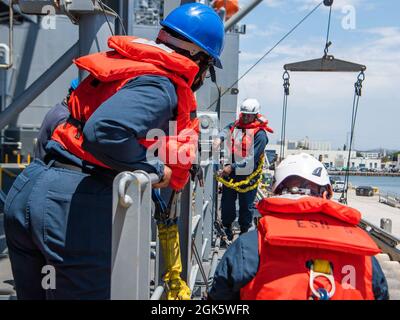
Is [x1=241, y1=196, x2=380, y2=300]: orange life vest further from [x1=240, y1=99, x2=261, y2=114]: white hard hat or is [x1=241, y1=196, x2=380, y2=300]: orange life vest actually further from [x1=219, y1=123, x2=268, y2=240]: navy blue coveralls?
[x1=240, y1=99, x2=261, y2=114]: white hard hat

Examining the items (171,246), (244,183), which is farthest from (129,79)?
(244,183)

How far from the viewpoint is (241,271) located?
1.72m

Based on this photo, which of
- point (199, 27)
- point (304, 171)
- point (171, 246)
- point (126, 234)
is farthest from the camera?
point (171, 246)

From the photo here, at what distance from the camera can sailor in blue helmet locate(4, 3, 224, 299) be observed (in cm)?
161

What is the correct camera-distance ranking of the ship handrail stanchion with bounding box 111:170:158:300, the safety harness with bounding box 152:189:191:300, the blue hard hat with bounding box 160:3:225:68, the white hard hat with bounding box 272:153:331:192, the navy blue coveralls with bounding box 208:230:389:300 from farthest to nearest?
the safety harness with bounding box 152:189:191:300, the blue hard hat with bounding box 160:3:225:68, the white hard hat with bounding box 272:153:331:192, the navy blue coveralls with bounding box 208:230:389:300, the ship handrail stanchion with bounding box 111:170:158:300

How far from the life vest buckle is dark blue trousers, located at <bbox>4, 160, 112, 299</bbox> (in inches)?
29.8

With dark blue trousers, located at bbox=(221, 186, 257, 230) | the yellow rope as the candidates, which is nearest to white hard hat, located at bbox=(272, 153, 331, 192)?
the yellow rope

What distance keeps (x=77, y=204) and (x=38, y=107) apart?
8.49 metres

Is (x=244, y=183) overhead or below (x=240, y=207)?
overhead

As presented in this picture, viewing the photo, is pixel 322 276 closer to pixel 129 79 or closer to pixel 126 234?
pixel 126 234

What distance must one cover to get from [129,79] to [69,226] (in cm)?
59

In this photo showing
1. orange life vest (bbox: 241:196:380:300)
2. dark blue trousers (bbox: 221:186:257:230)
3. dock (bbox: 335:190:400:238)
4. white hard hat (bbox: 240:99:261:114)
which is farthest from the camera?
dock (bbox: 335:190:400:238)

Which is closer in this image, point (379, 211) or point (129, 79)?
point (129, 79)
